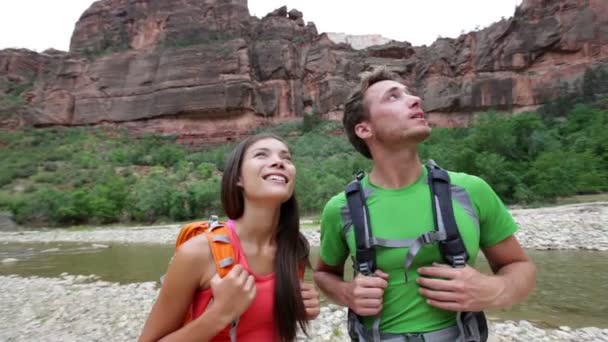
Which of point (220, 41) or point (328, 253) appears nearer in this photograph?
point (328, 253)

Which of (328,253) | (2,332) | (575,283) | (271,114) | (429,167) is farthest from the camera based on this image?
(271,114)

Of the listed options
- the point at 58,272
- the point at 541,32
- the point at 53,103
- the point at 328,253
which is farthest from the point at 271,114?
the point at 328,253

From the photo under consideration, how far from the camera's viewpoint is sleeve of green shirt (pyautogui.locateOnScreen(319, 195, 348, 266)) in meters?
1.64

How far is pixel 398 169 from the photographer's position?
161 centimetres

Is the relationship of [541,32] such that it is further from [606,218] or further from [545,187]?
[606,218]

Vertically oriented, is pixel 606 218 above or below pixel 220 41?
below

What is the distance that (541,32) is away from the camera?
48.8 m

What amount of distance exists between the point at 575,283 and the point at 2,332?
976 centimetres

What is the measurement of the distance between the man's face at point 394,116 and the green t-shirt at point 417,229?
208 millimetres

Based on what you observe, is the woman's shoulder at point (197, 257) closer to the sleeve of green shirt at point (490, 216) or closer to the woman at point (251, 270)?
the woman at point (251, 270)

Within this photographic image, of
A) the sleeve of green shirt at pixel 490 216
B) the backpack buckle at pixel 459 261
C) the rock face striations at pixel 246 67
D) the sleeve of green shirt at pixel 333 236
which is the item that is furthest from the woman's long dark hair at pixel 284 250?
the rock face striations at pixel 246 67

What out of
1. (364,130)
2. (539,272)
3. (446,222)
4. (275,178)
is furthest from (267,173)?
(539,272)

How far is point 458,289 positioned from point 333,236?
562 mm

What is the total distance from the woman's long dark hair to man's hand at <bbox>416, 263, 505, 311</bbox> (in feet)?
1.92
